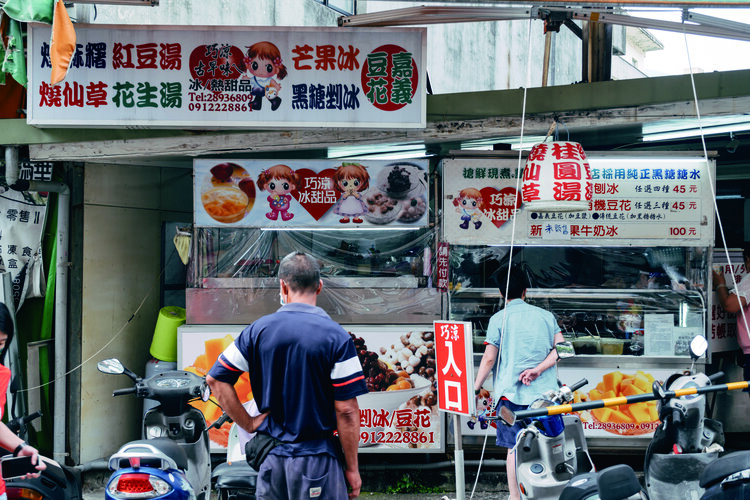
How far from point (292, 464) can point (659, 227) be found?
4693 millimetres

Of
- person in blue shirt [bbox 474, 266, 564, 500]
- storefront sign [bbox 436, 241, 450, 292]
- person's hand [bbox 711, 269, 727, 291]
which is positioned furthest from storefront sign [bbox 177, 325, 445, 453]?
person's hand [bbox 711, 269, 727, 291]

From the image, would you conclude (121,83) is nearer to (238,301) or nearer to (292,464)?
(238,301)

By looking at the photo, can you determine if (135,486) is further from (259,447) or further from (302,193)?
(302,193)

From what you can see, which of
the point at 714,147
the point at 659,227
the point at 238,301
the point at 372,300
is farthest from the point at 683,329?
the point at 238,301

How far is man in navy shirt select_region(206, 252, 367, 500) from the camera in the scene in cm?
387

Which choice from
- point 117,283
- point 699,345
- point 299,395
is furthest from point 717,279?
point 117,283

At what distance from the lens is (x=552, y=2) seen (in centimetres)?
500

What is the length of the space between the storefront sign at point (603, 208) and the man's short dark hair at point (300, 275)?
10.9 ft

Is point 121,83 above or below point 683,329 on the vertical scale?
above

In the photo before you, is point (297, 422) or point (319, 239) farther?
point (319, 239)

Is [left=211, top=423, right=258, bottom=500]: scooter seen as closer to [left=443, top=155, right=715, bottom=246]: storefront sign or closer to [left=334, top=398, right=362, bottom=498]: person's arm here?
[left=334, top=398, right=362, bottom=498]: person's arm

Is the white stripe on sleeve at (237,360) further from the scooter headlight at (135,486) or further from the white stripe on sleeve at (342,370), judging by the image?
the scooter headlight at (135,486)

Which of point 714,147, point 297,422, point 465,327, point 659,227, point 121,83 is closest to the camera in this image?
point 297,422

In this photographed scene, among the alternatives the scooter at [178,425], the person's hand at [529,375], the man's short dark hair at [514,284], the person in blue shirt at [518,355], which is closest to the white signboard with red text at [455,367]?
the person in blue shirt at [518,355]
